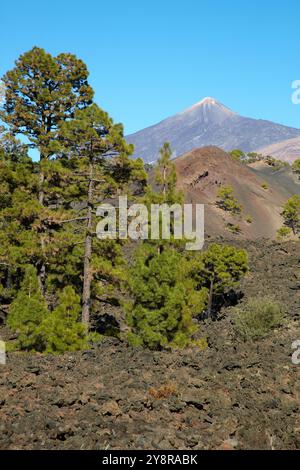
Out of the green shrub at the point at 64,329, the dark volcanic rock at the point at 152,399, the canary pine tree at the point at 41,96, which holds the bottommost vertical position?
the dark volcanic rock at the point at 152,399

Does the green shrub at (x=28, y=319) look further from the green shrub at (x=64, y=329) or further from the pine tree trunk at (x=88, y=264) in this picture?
the pine tree trunk at (x=88, y=264)

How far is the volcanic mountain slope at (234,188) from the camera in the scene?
274 ft

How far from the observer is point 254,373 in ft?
43.3

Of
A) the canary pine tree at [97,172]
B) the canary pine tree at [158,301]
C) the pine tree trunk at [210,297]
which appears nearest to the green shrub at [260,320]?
the canary pine tree at [158,301]

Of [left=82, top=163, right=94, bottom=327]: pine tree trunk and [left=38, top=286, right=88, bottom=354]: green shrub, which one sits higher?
[left=82, top=163, right=94, bottom=327]: pine tree trunk

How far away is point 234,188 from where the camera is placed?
9700 cm

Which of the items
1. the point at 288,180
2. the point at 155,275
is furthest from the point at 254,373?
the point at 288,180

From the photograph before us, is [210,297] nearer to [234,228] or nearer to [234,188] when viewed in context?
[234,228]

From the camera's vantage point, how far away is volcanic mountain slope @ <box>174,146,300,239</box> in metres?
83.5

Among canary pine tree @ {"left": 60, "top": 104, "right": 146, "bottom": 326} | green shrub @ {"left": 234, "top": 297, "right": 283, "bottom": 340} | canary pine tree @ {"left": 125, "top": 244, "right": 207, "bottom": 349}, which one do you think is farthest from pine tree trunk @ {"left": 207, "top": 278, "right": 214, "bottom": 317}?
canary pine tree @ {"left": 125, "top": 244, "right": 207, "bottom": 349}

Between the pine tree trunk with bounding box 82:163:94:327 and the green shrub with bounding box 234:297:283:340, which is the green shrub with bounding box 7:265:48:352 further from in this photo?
the green shrub with bounding box 234:297:283:340

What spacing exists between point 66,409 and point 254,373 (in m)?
5.95

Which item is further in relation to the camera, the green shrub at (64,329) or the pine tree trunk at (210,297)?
the pine tree trunk at (210,297)
